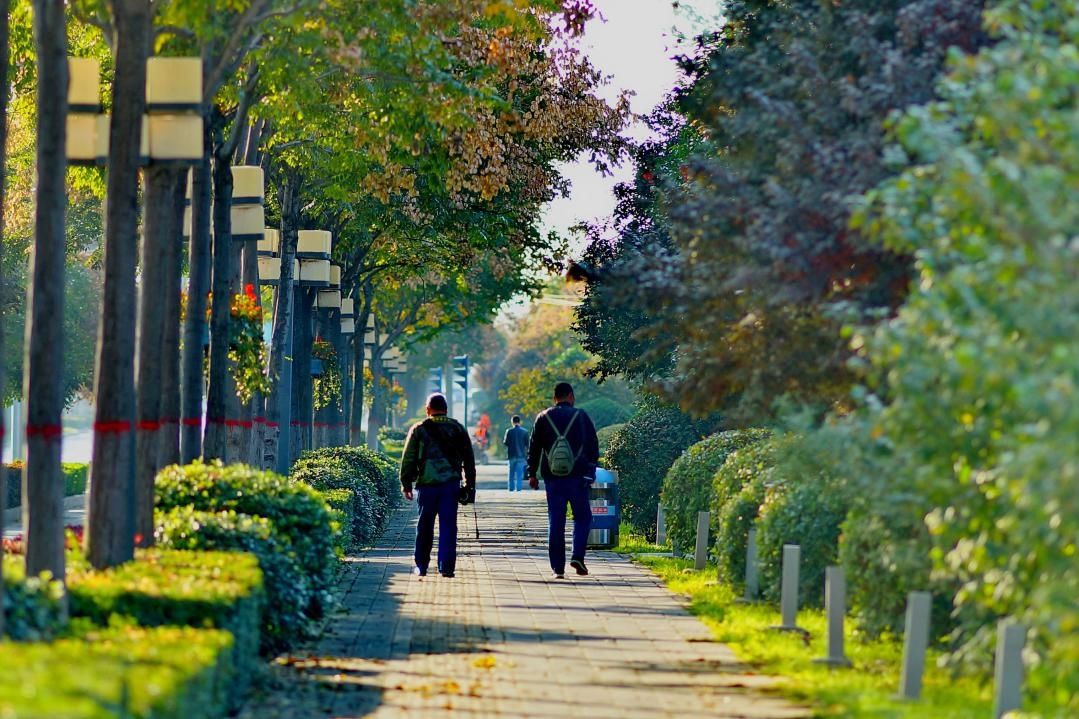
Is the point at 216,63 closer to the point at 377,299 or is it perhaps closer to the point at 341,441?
the point at 341,441

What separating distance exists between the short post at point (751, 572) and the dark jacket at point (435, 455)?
11.5 ft

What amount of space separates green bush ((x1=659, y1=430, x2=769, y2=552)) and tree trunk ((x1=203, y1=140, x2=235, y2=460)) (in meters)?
6.06

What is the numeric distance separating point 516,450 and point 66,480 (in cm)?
1179

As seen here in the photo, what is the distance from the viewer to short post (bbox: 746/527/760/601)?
58.2 ft

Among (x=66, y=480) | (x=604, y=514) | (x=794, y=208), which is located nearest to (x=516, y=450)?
(x=66, y=480)

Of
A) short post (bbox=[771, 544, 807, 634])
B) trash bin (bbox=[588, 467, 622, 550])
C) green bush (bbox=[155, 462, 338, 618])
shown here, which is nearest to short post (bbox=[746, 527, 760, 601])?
short post (bbox=[771, 544, 807, 634])

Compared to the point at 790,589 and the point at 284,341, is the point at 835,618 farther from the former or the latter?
the point at 284,341

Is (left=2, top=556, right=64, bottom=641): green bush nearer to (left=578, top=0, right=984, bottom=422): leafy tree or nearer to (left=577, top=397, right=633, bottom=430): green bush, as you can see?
(left=578, top=0, right=984, bottom=422): leafy tree

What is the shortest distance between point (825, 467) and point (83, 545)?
524 cm

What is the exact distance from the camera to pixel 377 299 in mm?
52531

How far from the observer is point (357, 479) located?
2916 cm

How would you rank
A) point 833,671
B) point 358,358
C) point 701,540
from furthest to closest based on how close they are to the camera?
point 358,358 → point 701,540 → point 833,671

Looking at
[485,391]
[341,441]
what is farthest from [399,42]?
[485,391]

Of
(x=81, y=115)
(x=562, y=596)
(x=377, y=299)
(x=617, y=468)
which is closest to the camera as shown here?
(x=81, y=115)
